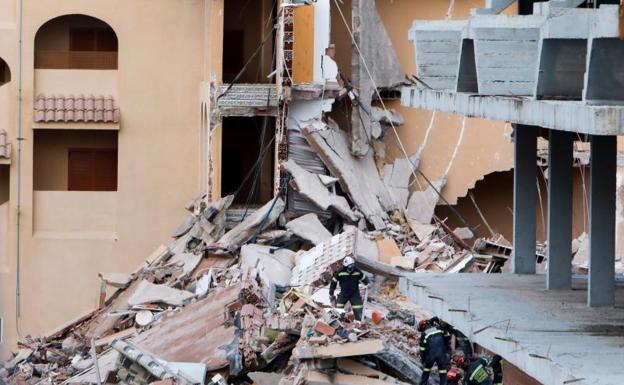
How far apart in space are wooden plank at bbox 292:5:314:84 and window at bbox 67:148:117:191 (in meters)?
8.07

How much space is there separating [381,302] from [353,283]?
2126 millimetres

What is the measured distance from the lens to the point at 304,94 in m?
26.4

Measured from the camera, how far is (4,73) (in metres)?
33.2

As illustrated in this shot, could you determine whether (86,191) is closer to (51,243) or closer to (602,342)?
(51,243)

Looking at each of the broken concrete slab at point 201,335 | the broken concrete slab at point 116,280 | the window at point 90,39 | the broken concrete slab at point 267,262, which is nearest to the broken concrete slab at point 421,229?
the broken concrete slab at point 267,262

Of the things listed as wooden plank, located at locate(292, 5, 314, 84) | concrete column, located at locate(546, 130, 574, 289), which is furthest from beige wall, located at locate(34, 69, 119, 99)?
concrete column, located at locate(546, 130, 574, 289)

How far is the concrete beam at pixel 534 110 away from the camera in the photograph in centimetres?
830

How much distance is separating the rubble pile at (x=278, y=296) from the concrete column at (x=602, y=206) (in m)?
6.45

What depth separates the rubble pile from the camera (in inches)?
749

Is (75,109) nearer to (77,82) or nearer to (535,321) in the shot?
(77,82)

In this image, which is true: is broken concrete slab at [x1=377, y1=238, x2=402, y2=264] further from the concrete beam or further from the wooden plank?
the concrete beam

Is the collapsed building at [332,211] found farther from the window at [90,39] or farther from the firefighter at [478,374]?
the firefighter at [478,374]

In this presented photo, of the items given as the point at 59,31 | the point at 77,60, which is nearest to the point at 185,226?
the point at 77,60

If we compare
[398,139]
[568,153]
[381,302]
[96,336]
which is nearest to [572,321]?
[568,153]
